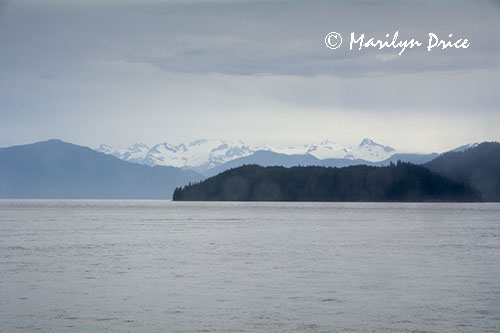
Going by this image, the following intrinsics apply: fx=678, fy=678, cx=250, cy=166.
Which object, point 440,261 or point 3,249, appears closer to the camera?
point 440,261

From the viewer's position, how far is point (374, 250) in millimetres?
76625

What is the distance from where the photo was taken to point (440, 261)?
212ft

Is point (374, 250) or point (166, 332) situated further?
point (374, 250)

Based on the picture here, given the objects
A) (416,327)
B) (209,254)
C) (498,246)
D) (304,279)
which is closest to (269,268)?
(304,279)

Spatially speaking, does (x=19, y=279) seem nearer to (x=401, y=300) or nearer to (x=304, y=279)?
(x=304, y=279)

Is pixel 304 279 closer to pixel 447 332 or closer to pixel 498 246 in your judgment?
pixel 447 332

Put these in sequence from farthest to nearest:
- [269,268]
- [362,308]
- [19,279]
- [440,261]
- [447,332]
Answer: [440,261]
[269,268]
[19,279]
[362,308]
[447,332]

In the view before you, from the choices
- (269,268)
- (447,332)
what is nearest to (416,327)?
(447,332)

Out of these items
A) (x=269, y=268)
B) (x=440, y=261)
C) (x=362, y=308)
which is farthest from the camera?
(x=440, y=261)

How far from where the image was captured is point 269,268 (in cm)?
5809

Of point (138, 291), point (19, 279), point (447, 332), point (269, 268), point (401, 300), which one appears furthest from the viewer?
point (269, 268)

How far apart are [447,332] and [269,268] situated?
26355 millimetres

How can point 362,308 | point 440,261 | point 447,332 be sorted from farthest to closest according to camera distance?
point 440,261, point 362,308, point 447,332

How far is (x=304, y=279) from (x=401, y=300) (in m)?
10.5
